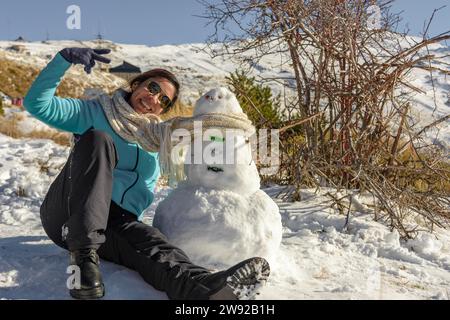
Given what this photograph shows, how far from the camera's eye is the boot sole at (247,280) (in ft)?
4.92

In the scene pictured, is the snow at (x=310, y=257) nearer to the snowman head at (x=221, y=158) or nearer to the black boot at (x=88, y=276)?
the black boot at (x=88, y=276)

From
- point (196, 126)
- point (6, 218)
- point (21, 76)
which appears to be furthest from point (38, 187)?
point (21, 76)

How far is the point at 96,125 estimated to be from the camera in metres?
2.29

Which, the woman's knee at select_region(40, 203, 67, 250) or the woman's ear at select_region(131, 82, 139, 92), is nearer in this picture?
the woman's knee at select_region(40, 203, 67, 250)

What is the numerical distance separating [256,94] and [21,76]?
16745 mm

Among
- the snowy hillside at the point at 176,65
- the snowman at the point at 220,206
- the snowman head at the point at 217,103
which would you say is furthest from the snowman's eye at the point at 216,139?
the snowy hillside at the point at 176,65

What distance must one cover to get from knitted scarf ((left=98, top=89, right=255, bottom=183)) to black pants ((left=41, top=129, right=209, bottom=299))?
312 mm

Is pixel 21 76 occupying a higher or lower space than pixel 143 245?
higher

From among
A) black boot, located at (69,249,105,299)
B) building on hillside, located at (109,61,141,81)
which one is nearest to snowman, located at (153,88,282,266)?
black boot, located at (69,249,105,299)

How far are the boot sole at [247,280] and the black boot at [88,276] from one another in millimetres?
496

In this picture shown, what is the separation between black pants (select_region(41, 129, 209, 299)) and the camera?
1.68 metres

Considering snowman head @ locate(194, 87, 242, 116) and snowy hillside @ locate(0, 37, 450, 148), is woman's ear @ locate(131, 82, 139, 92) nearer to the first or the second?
snowman head @ locate(194, 87, 242, 116)
